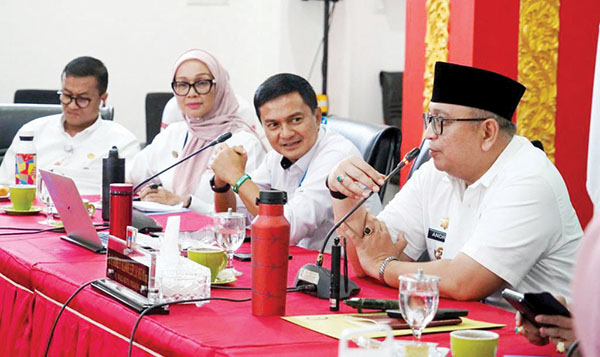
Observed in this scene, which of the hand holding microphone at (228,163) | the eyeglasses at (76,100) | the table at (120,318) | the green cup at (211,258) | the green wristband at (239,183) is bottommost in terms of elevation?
the table at (120,318)

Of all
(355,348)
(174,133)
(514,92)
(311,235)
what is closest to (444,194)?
(514,92)

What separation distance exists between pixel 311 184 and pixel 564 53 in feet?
5.68

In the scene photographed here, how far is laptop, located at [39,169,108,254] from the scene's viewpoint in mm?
2203

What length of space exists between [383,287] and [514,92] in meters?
0.54

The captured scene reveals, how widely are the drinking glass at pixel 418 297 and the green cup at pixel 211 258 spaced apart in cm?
56

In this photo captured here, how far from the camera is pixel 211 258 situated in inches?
71.4

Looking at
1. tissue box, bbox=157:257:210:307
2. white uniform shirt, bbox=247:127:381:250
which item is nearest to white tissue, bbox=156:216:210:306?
tissue box, bbox=157:257:210:307

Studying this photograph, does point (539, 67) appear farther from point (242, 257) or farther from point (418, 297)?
point (418, 297)

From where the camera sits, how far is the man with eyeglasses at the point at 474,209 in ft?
6.01

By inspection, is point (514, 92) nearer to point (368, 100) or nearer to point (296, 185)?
point (296, 185)

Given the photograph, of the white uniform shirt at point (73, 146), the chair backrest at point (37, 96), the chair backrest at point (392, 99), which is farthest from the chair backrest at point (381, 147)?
the chair backrest at point (392, 99)

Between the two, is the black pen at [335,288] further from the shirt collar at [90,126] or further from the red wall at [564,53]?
the shirt collar at [90,126]

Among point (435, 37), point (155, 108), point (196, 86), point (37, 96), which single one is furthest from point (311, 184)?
point (37, 96)

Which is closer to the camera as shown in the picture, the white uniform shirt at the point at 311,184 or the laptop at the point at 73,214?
the laptop at the point at 73,214
